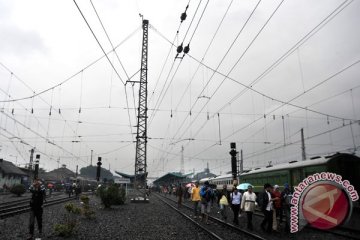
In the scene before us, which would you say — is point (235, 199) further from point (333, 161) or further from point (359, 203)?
point (333, 161)

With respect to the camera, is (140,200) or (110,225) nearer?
(110,225)

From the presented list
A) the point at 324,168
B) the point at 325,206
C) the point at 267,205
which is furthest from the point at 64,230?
the point at 324,168

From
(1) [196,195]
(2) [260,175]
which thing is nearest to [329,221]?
(1) [196,195]

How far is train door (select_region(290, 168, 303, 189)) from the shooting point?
2147cm

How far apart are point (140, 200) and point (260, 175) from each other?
35.4 ft

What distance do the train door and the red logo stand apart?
17825 mm

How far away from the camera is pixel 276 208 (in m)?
12.6

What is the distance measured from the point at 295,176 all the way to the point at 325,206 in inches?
748

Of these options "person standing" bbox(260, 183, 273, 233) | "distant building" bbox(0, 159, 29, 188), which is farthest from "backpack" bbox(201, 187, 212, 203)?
"distant building" bbox(0, 159, 29, 188)

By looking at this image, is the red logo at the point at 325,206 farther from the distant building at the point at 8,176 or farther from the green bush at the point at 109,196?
the distant building at the point at 8,176

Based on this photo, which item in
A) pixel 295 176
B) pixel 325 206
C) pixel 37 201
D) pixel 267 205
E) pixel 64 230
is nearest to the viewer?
pixel 325 206

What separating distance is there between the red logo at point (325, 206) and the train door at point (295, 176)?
17825 millimetres

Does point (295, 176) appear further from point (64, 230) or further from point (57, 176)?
point (57, 176)

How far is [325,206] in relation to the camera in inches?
164
